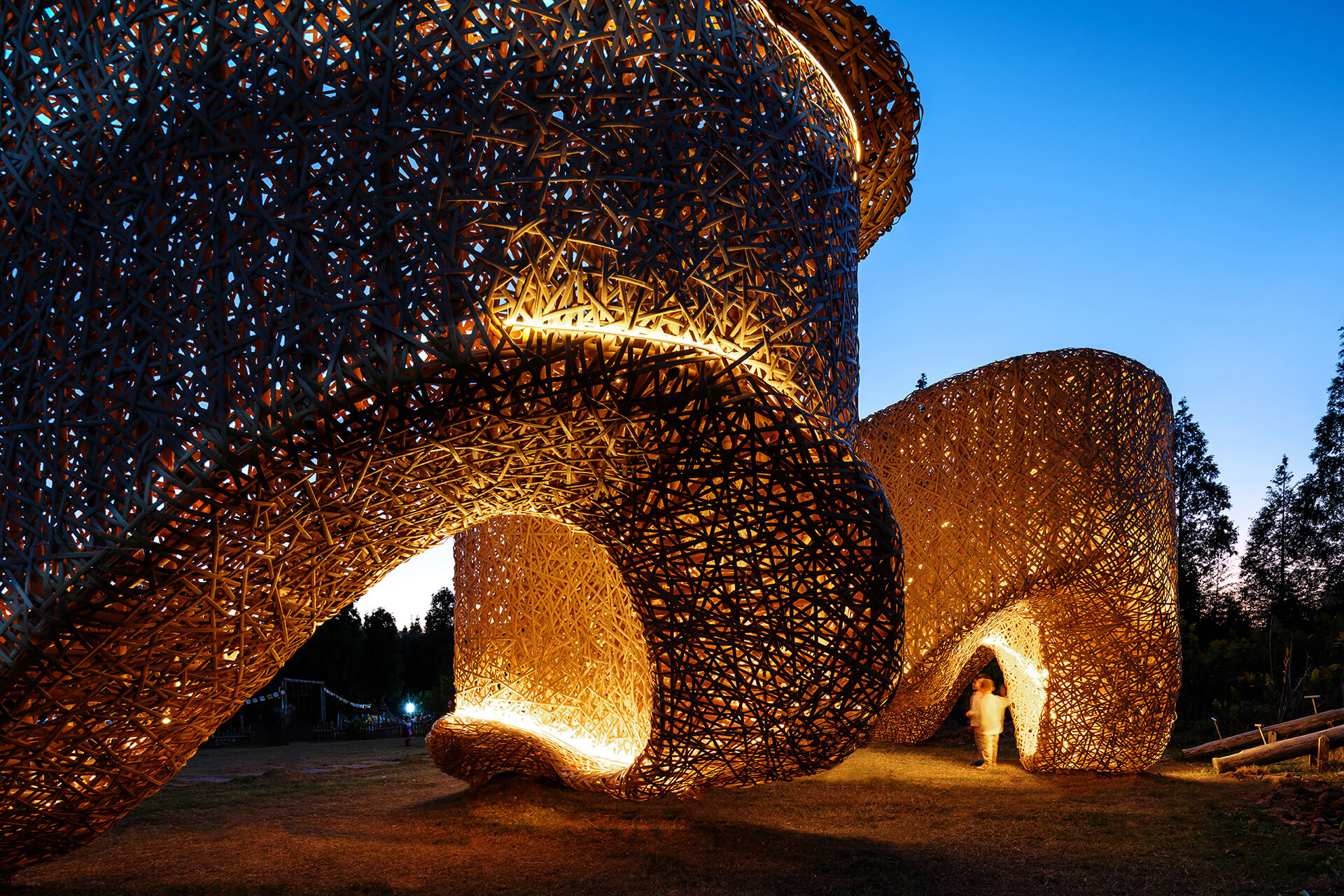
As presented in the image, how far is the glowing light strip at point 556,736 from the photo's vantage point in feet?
27.6

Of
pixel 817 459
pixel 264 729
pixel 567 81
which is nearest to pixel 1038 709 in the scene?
pixel 817 459

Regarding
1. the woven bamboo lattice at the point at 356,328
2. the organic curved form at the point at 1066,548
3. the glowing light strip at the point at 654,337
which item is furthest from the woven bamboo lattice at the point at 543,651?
the organic curved form at the point at 1066,548

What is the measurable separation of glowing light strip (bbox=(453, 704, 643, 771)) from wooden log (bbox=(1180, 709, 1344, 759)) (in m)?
8.19

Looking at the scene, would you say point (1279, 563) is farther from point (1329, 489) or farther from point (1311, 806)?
point (1311, 806)

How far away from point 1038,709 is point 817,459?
311 inches

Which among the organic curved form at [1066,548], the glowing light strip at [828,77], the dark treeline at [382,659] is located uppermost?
the glowing light strip at [828,77]

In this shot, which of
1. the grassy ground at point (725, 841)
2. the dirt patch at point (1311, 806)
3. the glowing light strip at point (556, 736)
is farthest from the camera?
the glowing light strip at point (556, 736)

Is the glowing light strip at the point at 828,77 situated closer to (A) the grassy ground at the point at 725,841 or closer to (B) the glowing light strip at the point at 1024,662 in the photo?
(A) the grassy ground at the point at 725,841

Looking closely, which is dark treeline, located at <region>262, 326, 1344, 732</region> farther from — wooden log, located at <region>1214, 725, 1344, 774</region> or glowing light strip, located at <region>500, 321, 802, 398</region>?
glowing light strip, located at <region>500, 321, 802, 398</region>

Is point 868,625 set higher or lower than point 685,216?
lower

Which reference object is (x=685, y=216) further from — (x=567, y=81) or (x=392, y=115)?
(x=392, y=115)

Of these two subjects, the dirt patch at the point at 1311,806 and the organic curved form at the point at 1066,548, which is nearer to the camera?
the dirt patch at the point at 1311,806

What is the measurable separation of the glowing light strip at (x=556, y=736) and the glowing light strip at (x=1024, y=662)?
576cm

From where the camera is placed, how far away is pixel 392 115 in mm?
4723
